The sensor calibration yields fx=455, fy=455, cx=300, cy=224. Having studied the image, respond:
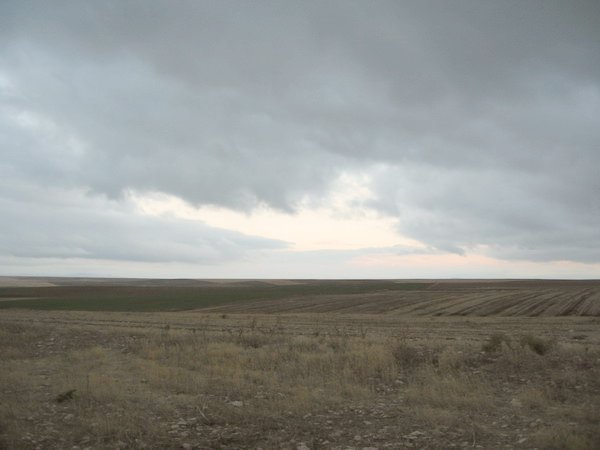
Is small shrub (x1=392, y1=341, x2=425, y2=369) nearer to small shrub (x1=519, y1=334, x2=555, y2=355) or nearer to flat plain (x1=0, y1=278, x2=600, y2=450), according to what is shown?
flat plain (x1=0, y1=278, x2=600, y2=450)

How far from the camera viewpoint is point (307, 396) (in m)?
9.34

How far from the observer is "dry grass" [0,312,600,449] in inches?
287

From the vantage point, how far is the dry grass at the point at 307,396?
23.9 feet

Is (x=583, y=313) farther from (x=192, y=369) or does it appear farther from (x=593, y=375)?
(x=192, y=369)

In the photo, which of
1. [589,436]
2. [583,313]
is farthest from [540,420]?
[583,313]

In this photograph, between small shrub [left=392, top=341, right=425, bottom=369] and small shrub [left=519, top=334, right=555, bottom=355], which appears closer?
small shrub [left=392, top=341, right=425, bottom=369]

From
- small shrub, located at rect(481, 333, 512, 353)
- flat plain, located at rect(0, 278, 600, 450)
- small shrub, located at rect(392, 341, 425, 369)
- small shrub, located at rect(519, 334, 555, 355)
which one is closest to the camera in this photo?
flat plain, located at rect(0, 278, 600, 450)

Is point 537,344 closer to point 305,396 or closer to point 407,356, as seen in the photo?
point 407,356

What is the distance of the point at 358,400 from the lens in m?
Result: 9.45

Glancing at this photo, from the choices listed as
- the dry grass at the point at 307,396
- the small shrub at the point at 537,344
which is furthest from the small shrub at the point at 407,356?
the small shrub at the point at 537,344

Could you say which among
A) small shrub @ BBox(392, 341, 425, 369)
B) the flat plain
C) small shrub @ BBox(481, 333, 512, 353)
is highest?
small shrub @ BBox(481, 333, 512, 353)

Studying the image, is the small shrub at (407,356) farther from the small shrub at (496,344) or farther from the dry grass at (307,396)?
the small shrub at (496,344)

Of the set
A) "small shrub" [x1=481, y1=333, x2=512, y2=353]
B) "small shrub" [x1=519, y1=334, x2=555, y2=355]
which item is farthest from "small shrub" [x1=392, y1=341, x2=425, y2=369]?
"small shrub" [x1=519, y1=334, x2=555, y2=355]

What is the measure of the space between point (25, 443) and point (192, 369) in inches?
225
